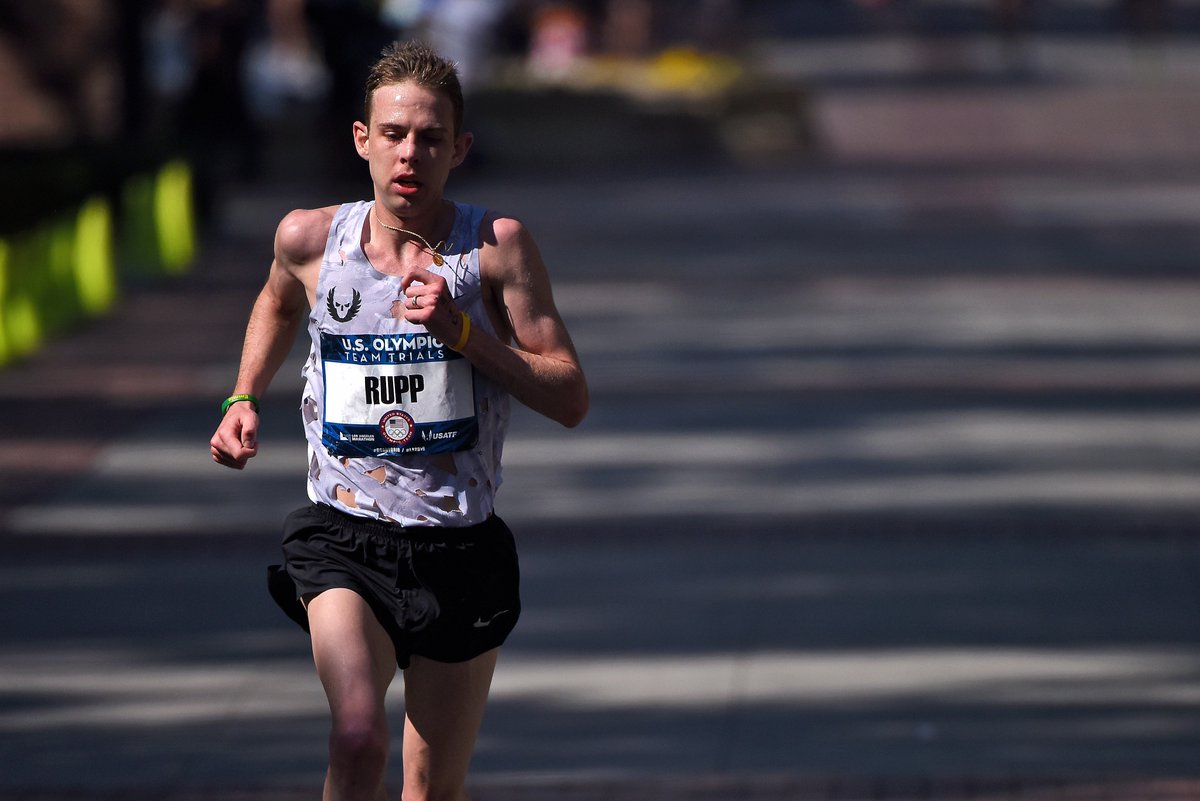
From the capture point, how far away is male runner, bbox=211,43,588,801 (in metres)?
4.11

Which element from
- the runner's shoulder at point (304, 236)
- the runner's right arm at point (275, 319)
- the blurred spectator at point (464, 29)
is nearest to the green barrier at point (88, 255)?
the blurred spectator at point (464, 29)

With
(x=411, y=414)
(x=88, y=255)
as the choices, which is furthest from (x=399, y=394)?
(x=88, y=255)

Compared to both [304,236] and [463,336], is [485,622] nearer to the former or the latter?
[463,336]

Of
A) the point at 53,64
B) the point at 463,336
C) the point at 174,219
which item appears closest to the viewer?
the point at 463,336

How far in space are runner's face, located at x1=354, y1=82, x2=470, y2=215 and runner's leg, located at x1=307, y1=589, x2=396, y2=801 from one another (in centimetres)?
81

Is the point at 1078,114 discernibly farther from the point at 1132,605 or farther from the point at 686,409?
the point at 1132,605

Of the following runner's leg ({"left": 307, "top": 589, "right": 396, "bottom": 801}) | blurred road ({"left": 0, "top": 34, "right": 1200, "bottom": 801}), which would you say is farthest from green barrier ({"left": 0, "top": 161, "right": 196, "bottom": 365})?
runner's leg ({"left": 307, "top": 589, "right": 396, "bottom": 801})

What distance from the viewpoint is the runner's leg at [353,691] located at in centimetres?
401

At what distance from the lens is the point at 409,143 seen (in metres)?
4.07

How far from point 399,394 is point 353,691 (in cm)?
60

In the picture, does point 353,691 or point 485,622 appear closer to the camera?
point 353,691

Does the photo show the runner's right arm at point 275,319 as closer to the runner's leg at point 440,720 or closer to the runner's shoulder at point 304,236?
the runner's shoulder at point 304,236

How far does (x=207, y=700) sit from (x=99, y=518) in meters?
2.74

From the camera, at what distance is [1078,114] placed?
96.0 feet
